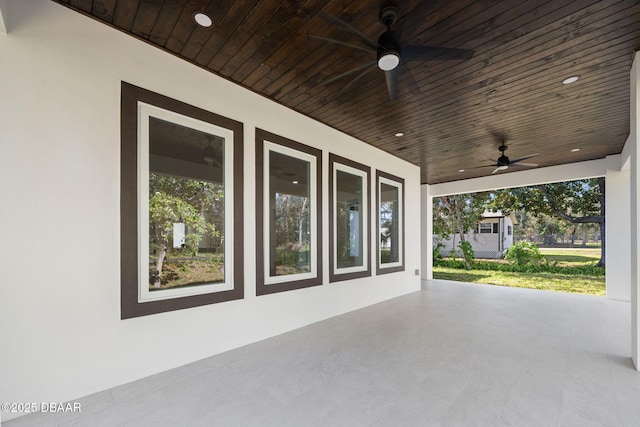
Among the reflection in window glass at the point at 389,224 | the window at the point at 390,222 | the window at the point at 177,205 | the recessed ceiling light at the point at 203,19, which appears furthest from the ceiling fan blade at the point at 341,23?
the reflection in window glass at the point at 389,224


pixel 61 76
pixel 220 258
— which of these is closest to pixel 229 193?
pixel 220 258

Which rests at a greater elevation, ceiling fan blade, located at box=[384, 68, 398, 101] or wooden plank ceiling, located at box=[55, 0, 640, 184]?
wooden plank ceiling, located at box=[55, 0, 640, 184]

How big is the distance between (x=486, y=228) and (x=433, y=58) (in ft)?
52.2

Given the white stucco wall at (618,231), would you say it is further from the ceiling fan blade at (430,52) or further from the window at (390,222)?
the ceiling fan blade at (430,52)

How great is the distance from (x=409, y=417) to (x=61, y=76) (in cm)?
383

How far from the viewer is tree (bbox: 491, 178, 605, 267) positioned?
10.1 meters

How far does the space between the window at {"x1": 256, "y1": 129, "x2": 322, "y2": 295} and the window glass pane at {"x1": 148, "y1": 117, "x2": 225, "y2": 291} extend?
541 millimetres

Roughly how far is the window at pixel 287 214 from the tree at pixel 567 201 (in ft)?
33.7

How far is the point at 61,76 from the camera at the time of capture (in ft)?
7.89

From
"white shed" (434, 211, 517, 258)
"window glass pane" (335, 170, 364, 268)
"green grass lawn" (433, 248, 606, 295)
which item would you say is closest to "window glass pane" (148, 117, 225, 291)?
"window glass pane" (335, 170, 364, 268)

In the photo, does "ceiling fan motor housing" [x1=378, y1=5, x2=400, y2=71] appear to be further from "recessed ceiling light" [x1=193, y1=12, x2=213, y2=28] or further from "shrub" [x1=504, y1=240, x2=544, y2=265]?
"shrub" [x1=504, y1=240, x2=544, y2=265]

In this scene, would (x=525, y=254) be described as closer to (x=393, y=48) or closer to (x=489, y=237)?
(x=489, y=237)

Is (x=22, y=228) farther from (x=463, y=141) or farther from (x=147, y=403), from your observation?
(x=463, y=141)

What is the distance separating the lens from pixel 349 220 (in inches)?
210
